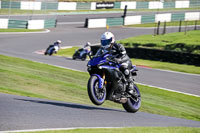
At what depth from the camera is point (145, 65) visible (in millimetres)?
26734

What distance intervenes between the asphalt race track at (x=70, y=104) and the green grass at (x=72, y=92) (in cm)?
198

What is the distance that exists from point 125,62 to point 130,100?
1.22 m

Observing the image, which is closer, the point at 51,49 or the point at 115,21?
the point at 51,49

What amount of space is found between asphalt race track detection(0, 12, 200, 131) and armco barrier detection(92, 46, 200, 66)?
303 centimetres

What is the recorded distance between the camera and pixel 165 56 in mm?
27625

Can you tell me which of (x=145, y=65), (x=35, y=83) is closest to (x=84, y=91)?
(x=35, y=83)

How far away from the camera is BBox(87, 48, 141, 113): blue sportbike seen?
928 cm

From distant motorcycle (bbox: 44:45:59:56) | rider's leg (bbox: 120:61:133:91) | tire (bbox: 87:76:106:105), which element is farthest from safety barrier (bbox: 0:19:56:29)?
tire (bbox: 87:76:106:105)

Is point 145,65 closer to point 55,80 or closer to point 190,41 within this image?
point 190,41

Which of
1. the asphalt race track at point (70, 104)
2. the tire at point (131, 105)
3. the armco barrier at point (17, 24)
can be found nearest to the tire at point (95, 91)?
the asphalt race track at point (70, 104)

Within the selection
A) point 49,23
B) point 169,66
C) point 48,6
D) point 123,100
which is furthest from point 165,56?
point 48,6

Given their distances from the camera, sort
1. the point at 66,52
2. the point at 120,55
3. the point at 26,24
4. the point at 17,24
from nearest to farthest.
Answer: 1. the point at 120,55
2. the point at 66,52
3. the point at 17,24
4. the point at 26,24

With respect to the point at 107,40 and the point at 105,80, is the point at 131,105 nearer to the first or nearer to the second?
the point at 105,80

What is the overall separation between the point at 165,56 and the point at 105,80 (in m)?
18.5
